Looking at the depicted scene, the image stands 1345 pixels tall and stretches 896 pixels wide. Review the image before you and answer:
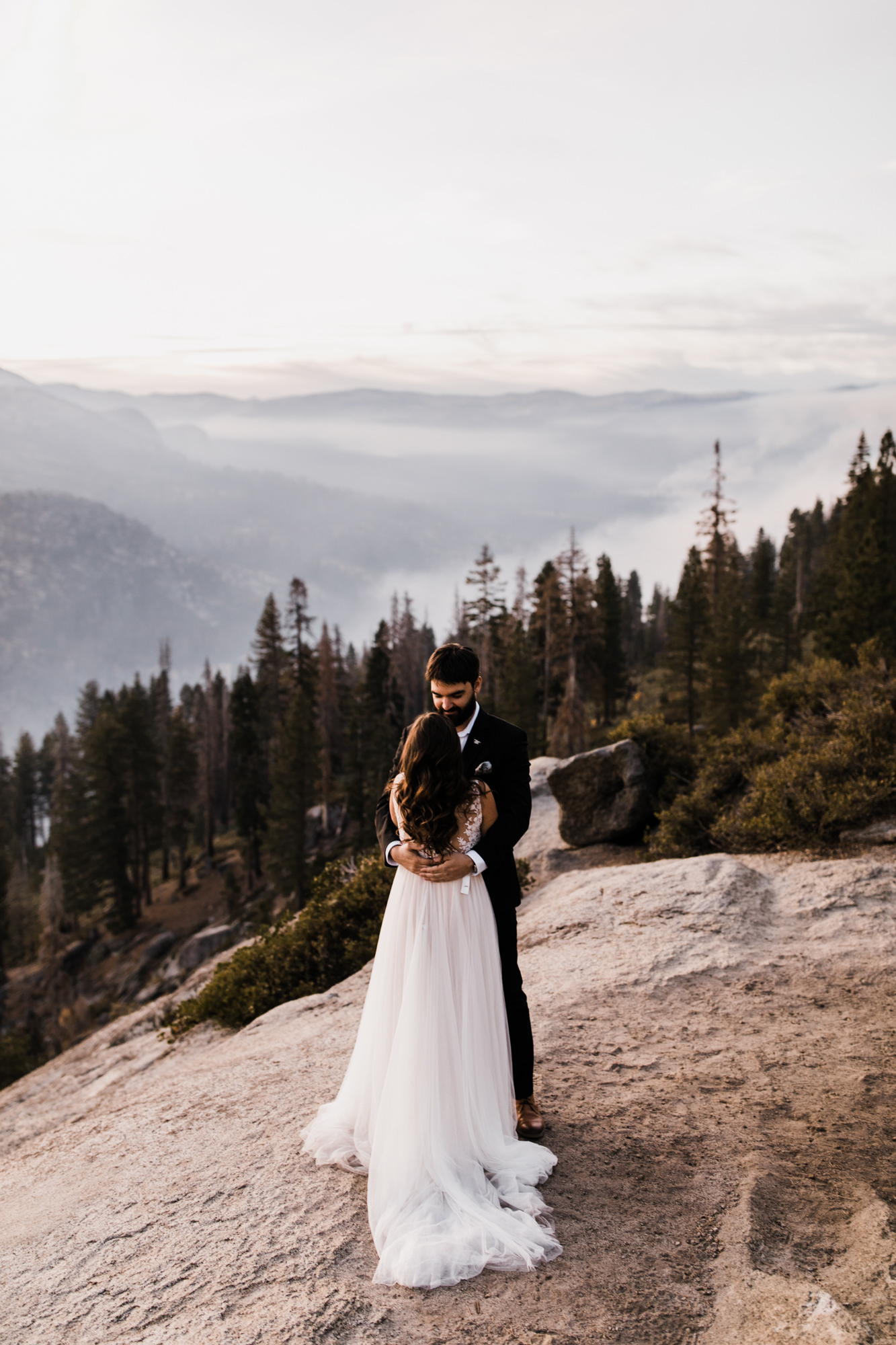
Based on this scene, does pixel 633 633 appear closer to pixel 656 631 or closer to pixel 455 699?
pixel 656 631

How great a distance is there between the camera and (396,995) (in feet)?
16.5

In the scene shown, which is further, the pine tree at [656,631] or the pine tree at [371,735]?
the pine tree at [656,631]

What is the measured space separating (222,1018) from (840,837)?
8.67 meters

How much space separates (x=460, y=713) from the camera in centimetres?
516

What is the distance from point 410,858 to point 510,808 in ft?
2.35

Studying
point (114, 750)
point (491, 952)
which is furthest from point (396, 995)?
point (114, 750)

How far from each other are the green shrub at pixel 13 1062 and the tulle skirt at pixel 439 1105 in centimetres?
2964

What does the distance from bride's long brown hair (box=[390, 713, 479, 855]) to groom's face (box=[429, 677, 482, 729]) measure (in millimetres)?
220

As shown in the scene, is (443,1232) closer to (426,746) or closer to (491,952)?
(491,952)

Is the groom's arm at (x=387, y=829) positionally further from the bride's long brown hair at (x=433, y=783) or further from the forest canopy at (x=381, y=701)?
the forest canopy at (x=381, y=701)

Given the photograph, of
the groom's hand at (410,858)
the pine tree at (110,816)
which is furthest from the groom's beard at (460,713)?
the pine tree at (110,816)

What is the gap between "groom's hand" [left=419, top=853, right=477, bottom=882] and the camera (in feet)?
15.9

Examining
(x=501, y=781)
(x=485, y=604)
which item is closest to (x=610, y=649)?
(x=485, y=604)

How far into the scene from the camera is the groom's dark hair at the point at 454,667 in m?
4.96
